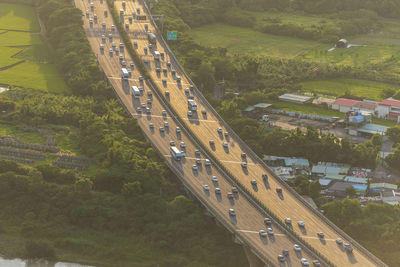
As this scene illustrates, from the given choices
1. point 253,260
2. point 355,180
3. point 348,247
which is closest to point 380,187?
point 355,180

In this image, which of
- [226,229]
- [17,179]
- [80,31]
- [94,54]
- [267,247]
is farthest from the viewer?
[80,31]

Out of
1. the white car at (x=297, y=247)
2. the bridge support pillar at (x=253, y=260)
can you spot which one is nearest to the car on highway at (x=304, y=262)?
the white car at (x=297, y=247)

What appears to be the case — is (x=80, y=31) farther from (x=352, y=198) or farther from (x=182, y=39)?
(x=352, y=198)

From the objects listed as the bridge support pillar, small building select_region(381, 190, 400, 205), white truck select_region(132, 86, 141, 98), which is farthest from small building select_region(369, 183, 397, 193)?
white truck select_region(132, 86, 141, 98)

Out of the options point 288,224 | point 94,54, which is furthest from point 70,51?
point 288,224

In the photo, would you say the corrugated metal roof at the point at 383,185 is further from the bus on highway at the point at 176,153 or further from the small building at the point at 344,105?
the small building at the point at 344,105
